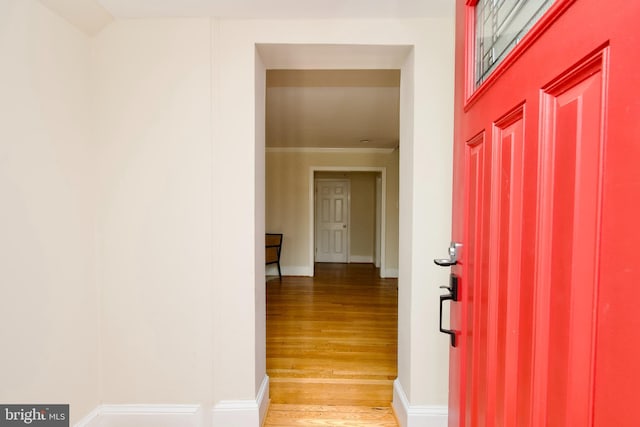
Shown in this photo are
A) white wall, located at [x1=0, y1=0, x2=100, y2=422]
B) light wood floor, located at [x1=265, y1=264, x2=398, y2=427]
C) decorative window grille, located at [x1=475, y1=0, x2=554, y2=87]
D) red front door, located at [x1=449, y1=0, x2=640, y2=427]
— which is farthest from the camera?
light wood floor, located at [x1=265, y1=264, x2=398, y2=427]

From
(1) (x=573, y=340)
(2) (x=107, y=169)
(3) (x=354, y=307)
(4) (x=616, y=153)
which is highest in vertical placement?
(2) (x=107, y=169)

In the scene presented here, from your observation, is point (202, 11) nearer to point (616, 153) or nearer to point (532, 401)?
point (616, 153)

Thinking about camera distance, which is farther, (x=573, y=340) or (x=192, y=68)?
(x=192, y=68)

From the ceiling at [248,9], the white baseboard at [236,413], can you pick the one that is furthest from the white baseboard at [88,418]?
the ceiling at [248,9]

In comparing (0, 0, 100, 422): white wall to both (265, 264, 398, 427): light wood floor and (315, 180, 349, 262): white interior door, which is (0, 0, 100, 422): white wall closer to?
(265, 264, 398, 427): light wood floor

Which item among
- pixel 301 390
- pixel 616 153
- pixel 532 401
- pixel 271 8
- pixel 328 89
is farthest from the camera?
pixel 328 89

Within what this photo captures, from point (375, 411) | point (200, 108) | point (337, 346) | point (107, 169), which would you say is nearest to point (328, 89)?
point (200, 108)

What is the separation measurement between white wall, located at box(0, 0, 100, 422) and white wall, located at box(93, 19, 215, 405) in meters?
0.09

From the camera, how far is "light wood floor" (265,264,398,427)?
72.4 inches

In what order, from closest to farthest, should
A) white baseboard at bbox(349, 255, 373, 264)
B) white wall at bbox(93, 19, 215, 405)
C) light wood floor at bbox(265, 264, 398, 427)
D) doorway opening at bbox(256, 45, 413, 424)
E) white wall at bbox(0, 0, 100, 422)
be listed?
1. white wall at bbox(0, 0, 100, 422)
2. white wall at bbox(93, 19, 215, 405)
3. light wood floor at bbox(265, 264, 398, 427)
4. doorway opening at bbox(256, 45, 413, 424)
5. white baseboard at bbox(349, 255, 373, 264)

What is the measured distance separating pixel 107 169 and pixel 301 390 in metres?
1.81

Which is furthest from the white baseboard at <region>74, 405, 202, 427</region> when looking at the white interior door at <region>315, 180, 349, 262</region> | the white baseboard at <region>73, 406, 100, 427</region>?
the white interior door at <region>315, 180, 349, 262</region>

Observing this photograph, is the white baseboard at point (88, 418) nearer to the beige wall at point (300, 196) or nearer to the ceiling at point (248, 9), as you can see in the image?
the ceiling at point (248, 9)

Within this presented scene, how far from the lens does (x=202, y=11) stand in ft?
4.87
